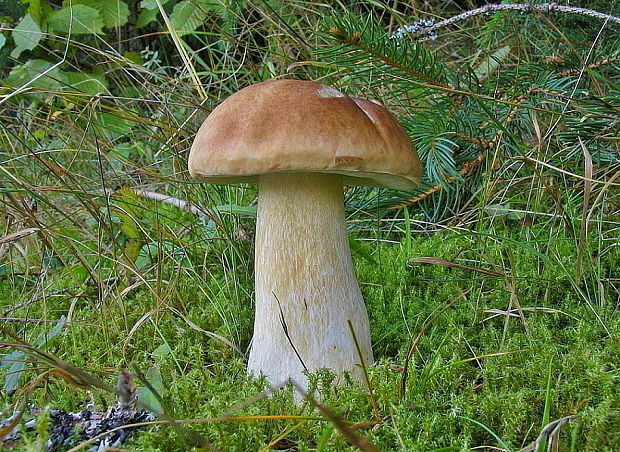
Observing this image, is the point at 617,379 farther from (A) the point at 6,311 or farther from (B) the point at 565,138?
(A) the point at 6,311

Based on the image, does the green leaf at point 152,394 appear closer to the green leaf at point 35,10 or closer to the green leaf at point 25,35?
the green leaf at point 25,35

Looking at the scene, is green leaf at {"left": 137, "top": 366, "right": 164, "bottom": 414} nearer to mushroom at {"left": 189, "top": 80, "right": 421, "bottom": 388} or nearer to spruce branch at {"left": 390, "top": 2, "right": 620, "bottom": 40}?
mushroom at {"left": 189, "top": 80, "right": 421, "bottom": 388}

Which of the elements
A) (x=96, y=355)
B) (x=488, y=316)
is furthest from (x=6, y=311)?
(x=488, y=316)

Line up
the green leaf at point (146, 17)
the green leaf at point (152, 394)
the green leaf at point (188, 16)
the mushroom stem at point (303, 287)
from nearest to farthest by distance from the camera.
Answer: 1. the green leaf at point (152, 394)
2. the mushroom stem at point (303, 287)
3. the green leaf at point (188, 16)
4. the green leaf at point (146, 17)

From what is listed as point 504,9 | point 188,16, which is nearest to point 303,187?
point 504,9

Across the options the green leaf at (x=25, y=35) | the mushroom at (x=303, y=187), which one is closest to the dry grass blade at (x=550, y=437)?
the mushroom at (x=303, y=187)

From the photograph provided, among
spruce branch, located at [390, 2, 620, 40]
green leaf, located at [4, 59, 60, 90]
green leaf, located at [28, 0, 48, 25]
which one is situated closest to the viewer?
spruce branch, located at [390, 2, 620, 40]

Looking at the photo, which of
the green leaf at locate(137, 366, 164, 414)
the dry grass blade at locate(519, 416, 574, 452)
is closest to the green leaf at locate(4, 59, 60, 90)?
the green leaf at locate(137, 366, 164, 414)

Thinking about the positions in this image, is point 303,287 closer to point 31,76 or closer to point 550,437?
point 550,437
